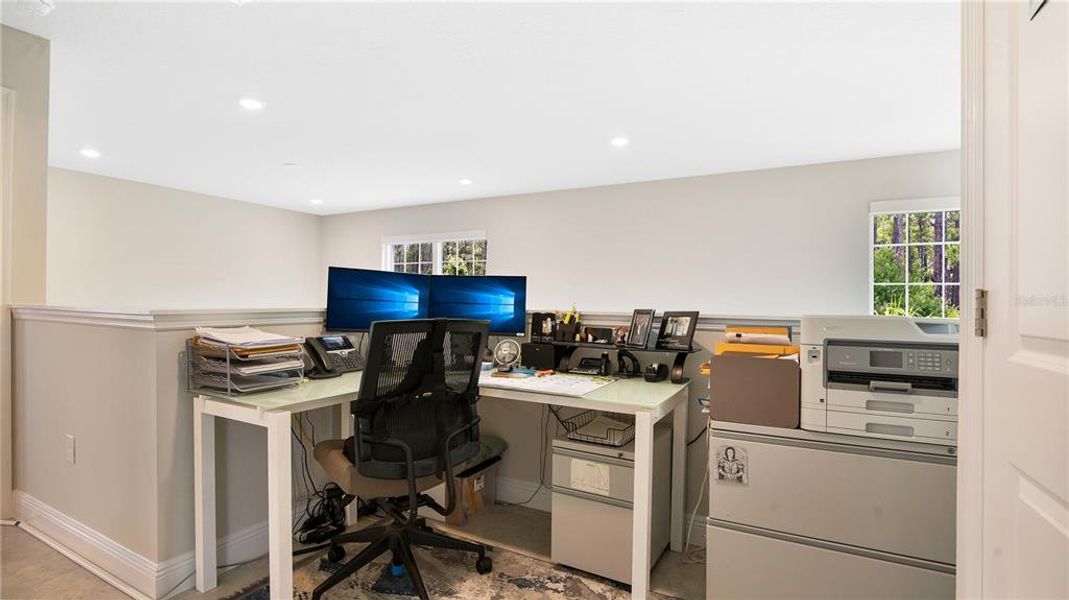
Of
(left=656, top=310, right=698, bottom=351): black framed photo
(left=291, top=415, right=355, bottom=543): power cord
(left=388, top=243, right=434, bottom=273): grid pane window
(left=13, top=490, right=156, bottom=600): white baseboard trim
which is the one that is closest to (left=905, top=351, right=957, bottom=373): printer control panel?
(left=656, top=310, right=698, bottom=351): black framed photo

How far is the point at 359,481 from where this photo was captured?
6.00 ft

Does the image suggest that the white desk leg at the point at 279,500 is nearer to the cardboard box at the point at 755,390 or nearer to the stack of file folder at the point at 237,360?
the stack of file folder at the point at 237,360

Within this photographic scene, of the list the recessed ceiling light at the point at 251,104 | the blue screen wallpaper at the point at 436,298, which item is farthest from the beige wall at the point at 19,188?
the blue screen wallpaper at the point at 436,298

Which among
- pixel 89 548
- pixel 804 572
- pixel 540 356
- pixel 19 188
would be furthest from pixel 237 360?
pixel 804 572

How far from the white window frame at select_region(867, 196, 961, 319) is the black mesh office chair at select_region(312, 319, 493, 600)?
379 centimetres

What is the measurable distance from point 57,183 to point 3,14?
3.35 metres

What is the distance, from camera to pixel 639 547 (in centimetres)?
176

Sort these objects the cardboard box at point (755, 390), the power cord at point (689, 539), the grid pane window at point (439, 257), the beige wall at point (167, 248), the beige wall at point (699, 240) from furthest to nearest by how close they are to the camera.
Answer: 1. the grid pane window at point (439, 257)
2. the beige wall at point (167, 248)
3. the beige wall at point (699, 240)
4. the power cord at point (689, 539)
5. the cardboard box at point (755, 390)

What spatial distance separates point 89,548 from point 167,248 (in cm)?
435

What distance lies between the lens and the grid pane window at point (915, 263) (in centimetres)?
399

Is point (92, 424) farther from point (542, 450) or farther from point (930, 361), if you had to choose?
point (930, 361)

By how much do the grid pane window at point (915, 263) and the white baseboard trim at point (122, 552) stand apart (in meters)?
4.73

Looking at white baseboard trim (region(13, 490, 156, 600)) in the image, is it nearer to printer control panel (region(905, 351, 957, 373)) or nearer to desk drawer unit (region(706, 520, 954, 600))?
desk drawer unit (region(706, 520, 954, 600))

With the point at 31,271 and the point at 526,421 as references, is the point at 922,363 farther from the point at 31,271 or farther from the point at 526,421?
the point at 31,271
